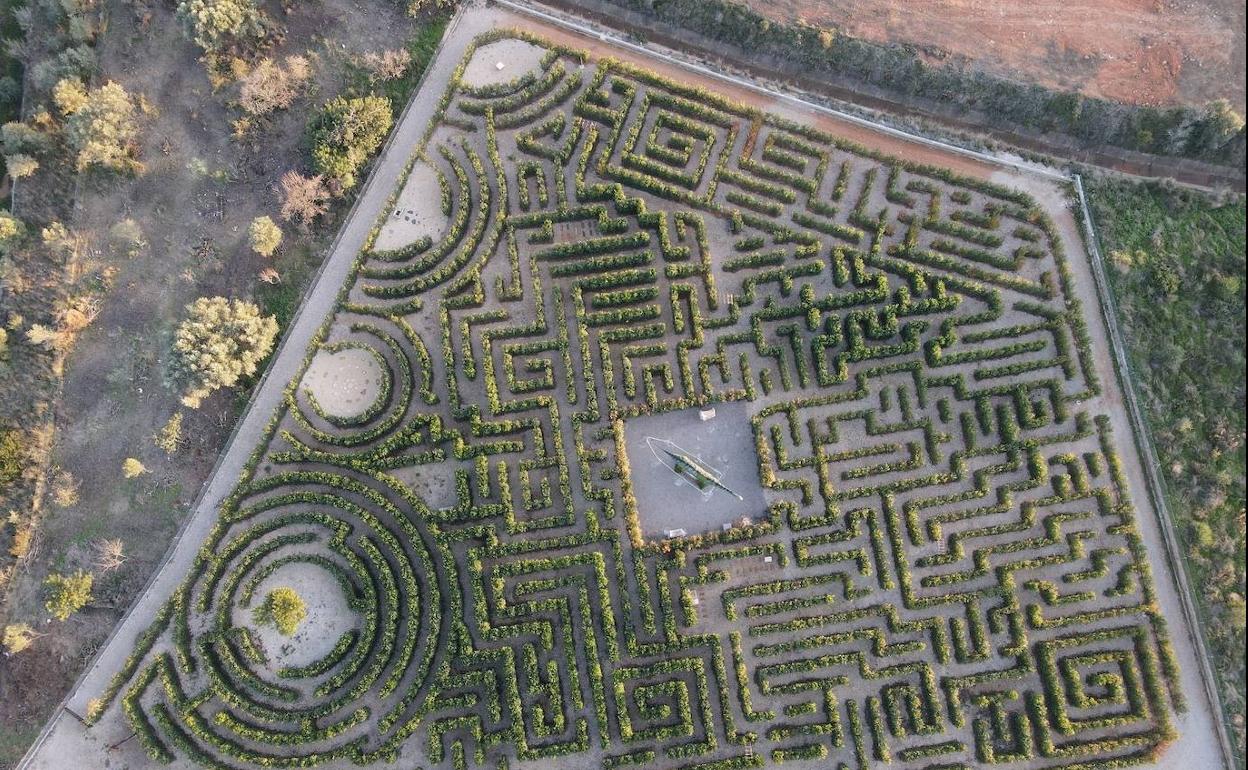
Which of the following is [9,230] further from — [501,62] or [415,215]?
[501,62]

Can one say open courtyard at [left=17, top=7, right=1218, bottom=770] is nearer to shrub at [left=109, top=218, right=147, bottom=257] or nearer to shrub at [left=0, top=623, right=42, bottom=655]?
shrub at [left=0, top=623, right=42, bottom=655]

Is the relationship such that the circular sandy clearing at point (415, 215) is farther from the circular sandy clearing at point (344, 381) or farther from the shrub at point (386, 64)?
the circular sandy clearing at point (344, 381)

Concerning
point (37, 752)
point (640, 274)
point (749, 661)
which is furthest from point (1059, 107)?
point (37, 752)

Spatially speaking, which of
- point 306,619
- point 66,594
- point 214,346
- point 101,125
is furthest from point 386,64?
point 66,594

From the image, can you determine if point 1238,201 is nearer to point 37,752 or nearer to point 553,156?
point 553,156

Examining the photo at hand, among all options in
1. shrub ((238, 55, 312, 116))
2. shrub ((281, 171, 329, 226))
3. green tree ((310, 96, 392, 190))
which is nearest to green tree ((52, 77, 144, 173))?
shrub ((238, 55, 312, 116))

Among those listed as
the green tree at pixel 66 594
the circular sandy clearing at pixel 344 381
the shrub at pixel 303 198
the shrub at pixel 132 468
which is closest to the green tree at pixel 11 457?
the shrub at pixel 132 468

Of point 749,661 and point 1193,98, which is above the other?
point 1193,98
